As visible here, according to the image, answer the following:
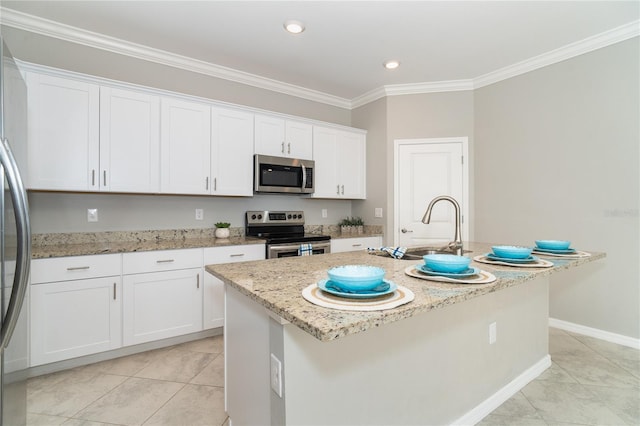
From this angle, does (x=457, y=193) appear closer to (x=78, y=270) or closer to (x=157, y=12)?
(x=157, y=12)

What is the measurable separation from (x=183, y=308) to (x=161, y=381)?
0.64 metres

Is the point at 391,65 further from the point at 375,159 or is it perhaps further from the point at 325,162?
the point at 325,162

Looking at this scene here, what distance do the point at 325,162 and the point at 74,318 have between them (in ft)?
9.22

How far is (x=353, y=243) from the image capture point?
12.3ft

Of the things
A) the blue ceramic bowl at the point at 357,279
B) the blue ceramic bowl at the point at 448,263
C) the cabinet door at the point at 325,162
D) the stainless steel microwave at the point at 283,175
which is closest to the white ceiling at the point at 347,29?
the cabinet door at the point at 325,162

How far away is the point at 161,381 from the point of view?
6.82ft

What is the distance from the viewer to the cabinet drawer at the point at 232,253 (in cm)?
276

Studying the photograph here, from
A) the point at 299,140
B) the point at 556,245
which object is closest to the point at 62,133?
the point at 299,140

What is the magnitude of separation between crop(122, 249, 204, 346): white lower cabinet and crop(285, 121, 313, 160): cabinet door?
154 centimetres

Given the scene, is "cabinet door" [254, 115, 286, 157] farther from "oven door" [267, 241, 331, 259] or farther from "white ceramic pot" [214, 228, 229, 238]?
"oven door" [267, 241, 331, 259]

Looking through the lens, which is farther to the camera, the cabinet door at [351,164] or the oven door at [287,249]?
the cabinet door at [351,164]

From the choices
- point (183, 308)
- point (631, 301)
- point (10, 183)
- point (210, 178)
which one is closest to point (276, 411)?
point (10, 183)

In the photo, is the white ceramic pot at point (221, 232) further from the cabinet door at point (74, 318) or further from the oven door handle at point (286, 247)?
the cabinet door at point (74, 318)

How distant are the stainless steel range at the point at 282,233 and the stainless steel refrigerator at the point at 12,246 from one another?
73.4 inches
